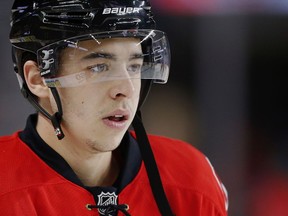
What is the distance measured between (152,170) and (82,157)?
0.53 feet

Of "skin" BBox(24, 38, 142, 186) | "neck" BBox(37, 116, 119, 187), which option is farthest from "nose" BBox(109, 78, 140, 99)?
"neck" BBox(37, 116, 119, 187)

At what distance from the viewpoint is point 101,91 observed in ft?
3.84

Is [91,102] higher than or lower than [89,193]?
higher

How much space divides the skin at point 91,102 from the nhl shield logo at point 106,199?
89 mm

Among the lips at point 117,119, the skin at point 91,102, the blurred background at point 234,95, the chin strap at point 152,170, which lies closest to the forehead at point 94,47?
the skin at point 91,102

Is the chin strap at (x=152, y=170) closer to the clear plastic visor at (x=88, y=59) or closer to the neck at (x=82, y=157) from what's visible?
the neck at (x=82, y=157)

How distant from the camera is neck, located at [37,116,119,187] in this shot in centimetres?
123

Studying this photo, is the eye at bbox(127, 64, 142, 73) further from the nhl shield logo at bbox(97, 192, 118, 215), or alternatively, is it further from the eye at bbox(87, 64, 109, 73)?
the nhl shield logo at bbox(97, 192, 118, 215)

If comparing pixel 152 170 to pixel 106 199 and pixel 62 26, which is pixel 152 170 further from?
pixel 62 26

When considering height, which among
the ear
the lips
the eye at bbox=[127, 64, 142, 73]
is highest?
the eye at bbox=[127, 64, 142, 73]

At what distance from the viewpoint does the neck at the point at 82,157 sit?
1233mm

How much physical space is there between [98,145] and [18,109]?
0.58 meters

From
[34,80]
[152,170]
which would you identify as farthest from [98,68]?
[152,170]

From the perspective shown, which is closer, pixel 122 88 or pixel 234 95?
pixel 122 88
